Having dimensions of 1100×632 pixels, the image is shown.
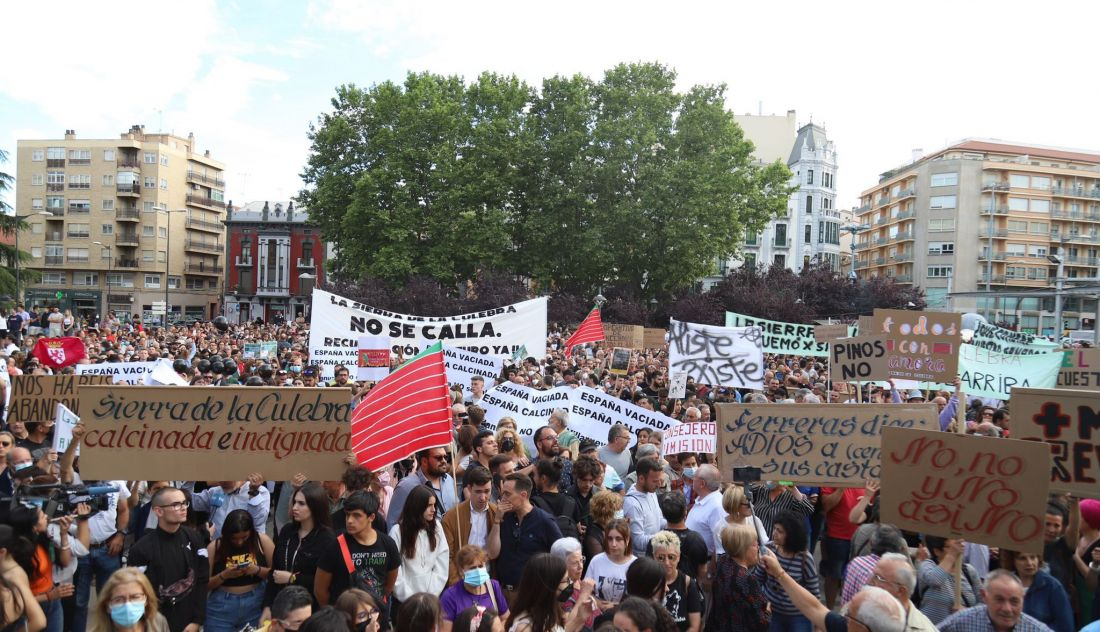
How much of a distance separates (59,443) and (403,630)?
450 centimetres

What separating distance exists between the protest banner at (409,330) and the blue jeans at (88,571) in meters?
7.90

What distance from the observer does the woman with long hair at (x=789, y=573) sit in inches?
212

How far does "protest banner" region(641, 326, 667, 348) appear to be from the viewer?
104 feet

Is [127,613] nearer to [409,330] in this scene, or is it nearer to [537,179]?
[409,330]

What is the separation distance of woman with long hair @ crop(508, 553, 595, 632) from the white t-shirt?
1.62 feet

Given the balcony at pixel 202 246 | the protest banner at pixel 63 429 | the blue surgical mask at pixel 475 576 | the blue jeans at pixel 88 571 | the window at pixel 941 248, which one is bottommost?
the blue jeans at pixel 88 571

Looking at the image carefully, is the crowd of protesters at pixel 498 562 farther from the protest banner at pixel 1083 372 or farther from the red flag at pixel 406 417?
the protest banner at pixel 1083 372

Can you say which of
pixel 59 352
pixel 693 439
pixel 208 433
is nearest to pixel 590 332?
pixel 59 352

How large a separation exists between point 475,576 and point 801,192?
80.6 metres

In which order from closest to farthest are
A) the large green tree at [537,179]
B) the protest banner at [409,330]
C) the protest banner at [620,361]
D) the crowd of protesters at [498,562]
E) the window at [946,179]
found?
the crowd of protesters at [498,562], the protest banner at [409,330], the protest banner at [620,361], the large green tree at [537,179], the window at [946,179]

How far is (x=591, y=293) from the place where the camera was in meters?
44.3

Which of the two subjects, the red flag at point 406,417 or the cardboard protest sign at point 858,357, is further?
the cardboard protest sign at point 858,357

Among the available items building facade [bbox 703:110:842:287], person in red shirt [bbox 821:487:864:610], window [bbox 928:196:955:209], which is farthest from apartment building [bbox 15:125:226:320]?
person in red shirt [bbox 821:487:864:610]

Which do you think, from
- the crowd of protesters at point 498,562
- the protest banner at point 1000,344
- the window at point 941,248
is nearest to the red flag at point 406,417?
the crowd of protesters at point 498,562
